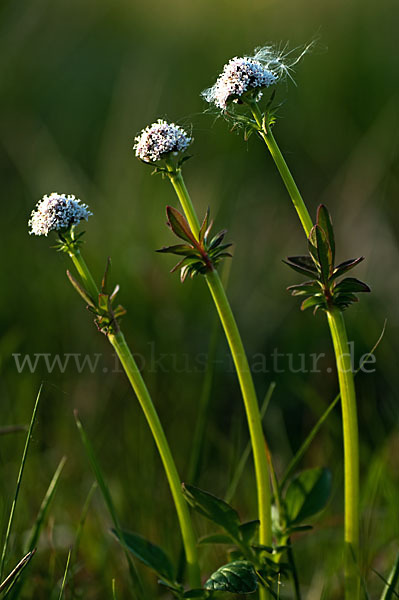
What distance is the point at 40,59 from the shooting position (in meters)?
4.79

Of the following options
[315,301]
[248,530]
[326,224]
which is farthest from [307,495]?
[326,224]

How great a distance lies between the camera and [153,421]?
1.12 metres

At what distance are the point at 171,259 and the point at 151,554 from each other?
1.82m

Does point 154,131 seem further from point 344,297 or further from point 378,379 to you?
point 378,379

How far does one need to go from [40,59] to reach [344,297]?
4.35m

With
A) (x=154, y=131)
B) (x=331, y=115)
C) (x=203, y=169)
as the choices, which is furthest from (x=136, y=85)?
(x=154, y=131)

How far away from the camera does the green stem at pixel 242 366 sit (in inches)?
41.4

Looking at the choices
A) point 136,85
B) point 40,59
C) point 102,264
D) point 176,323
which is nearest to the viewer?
point 176,323

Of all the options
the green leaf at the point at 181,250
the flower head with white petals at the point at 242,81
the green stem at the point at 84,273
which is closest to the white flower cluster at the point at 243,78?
the flower head with white petals at the point at 242,81

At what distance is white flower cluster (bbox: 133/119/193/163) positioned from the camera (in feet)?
3.34

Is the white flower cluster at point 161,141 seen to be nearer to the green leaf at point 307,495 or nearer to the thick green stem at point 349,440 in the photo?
the thick green stem at point 349,440

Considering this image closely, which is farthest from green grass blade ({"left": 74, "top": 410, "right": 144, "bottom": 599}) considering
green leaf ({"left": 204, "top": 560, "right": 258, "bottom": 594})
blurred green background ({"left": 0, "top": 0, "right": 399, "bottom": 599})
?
blurred green background ({"left": 0, "top": 0, "right": 399, "bottom": 599})

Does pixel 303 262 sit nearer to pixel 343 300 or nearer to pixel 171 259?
pixel 343 300

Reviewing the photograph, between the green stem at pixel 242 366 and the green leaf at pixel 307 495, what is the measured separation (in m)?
0.16
